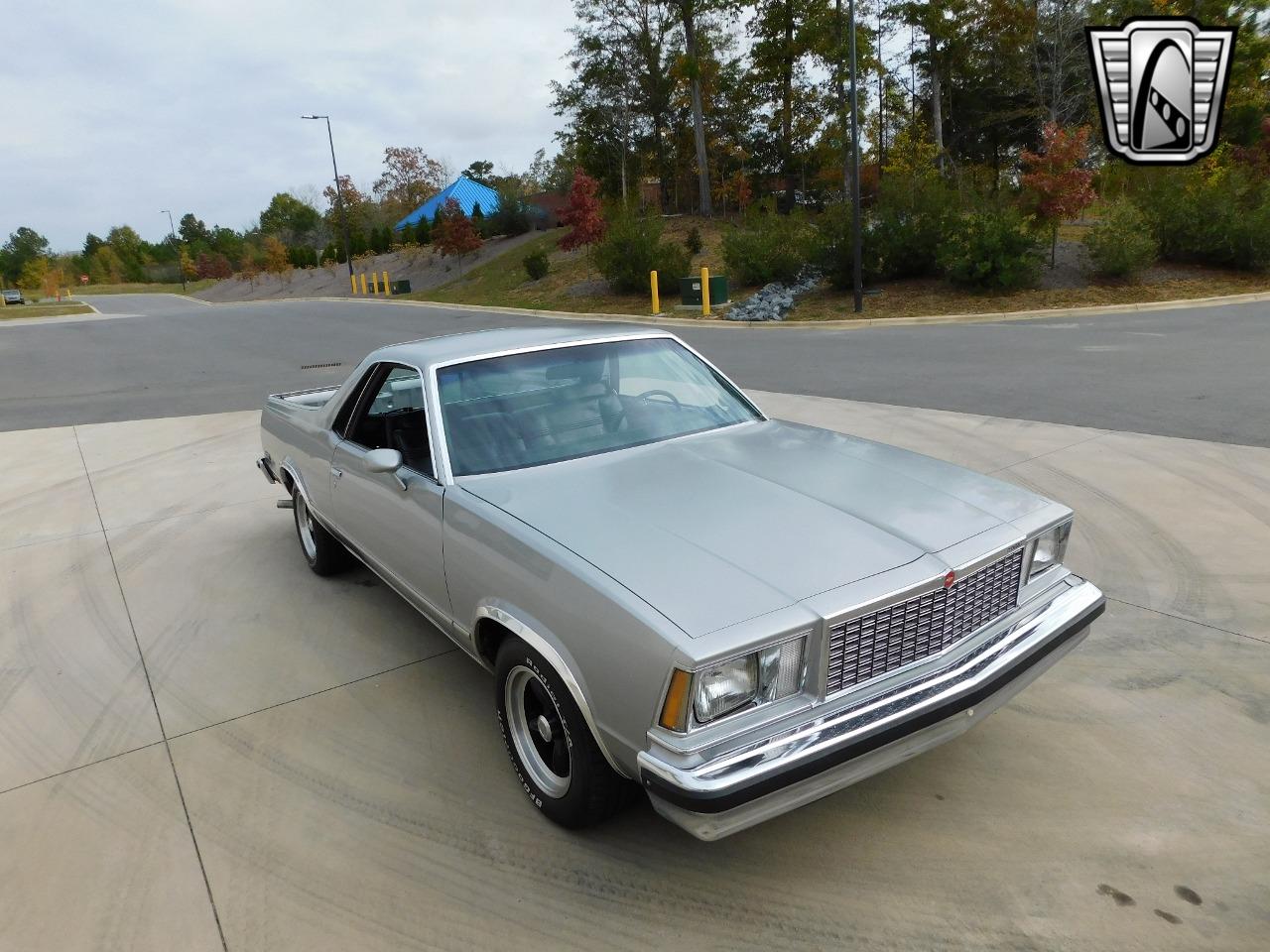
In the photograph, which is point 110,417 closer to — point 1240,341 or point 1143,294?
point 1240,341

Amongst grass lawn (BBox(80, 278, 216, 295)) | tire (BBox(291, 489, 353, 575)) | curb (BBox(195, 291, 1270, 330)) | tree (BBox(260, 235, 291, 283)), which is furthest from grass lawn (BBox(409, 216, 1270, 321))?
grass lawn (BBox(80, 278, 216, 295))

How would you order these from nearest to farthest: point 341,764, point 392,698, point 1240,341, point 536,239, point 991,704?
point 991,704
point 341,764
point 392,698
point 1240,341
point 536,239

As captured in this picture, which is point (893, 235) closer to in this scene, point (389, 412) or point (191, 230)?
point (389, 412)

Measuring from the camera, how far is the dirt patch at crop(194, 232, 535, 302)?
42750 mm

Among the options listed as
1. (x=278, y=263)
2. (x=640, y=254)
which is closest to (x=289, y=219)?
(x=278, y=263)

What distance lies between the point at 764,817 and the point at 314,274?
59.7 metres

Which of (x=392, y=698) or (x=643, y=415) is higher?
(x=643, y=415)

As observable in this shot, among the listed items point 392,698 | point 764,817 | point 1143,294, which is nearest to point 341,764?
point 392,698

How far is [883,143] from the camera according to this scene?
37.9 meters

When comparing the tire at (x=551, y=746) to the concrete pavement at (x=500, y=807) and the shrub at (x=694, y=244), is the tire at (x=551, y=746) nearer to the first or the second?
the concrete pavement at (x=500, y=807)

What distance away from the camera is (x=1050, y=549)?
312 centimetres

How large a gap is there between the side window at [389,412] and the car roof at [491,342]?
103 mm

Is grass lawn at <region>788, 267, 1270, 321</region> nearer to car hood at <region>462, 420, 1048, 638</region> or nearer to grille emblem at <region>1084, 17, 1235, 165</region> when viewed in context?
grille emblem at <region>1084, 17, 1235, 165</region>

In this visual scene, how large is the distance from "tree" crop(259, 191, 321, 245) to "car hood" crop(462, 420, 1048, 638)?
90414 millimetres
